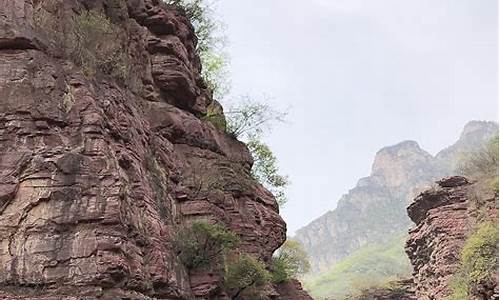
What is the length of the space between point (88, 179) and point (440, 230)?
27.7 metres

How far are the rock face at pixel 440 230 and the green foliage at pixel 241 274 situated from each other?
17474 mm

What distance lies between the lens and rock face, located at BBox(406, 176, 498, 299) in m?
33.3

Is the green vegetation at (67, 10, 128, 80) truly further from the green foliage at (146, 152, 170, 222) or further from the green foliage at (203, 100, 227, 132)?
the green foliage at (203, 100, 227, 132)

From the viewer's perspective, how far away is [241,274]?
18.4 metres

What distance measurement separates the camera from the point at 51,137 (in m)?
13.1

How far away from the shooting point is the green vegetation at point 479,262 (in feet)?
86.2

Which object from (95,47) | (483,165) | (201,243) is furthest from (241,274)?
(483,165)

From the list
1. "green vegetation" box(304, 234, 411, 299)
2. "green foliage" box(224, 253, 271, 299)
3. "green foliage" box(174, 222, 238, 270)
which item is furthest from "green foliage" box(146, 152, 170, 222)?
"green vegetation" box(304, 234, 411, 299)

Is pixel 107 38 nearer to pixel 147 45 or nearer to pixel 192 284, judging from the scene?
pixel 147 45

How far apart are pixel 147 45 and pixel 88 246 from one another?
36.5ft

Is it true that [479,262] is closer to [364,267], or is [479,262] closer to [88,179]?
[88,179]

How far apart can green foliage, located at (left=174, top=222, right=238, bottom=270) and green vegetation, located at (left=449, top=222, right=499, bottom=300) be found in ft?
48.7

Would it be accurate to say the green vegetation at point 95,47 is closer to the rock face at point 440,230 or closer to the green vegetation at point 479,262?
the green vegetation at point 479,262

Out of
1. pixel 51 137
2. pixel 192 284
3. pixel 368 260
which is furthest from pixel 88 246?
pixel 368 260
